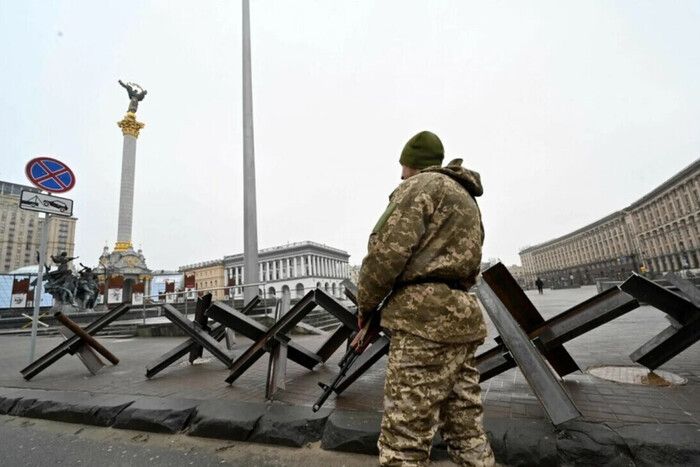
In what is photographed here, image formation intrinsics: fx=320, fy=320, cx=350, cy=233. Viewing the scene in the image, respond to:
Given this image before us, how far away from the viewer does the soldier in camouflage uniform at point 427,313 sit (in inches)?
58.3

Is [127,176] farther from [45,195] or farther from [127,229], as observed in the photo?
[45,195]

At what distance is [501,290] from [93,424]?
12.2ft

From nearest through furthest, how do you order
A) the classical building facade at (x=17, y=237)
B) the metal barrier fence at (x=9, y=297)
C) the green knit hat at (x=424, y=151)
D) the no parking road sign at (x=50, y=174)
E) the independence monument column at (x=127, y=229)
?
the green knit hat at (x=424, y=151), the no parking road sign at (x=50, y=174), the metal barrier fence at (x=9, y=297), the independence monument column at (x=127, y=229), the classical building facade at (x=17, y=237)

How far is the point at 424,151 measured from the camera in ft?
6.26

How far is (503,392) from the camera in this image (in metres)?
2.88

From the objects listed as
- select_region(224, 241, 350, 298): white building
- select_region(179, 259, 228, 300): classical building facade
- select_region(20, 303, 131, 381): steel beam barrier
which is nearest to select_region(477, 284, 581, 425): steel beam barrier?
select_region(20, 303, 131, 381): steel beam barrier

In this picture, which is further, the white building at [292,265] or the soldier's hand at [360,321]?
the white building at [292,265]

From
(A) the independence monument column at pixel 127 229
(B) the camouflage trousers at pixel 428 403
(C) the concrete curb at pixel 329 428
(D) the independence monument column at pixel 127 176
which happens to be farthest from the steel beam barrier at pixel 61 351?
(D) the independence monument column at pixel 127 176

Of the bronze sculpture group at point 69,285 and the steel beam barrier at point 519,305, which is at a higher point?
the bronze sculpture group at point 69,285

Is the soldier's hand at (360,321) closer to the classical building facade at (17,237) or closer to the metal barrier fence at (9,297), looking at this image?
the metal barrier fence at (9,297)

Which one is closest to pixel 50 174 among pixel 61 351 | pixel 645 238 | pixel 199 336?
pixel 61 351

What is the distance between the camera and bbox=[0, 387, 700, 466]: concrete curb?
174cm

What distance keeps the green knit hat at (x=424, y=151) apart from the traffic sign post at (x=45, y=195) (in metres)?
5.81

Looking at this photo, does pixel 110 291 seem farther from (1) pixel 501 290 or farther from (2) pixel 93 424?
(1) pixel 501 290
